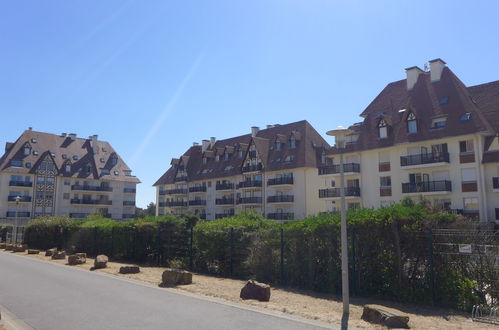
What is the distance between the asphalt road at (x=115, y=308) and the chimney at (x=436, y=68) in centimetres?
3648

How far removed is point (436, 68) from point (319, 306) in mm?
36544

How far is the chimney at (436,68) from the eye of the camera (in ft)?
135

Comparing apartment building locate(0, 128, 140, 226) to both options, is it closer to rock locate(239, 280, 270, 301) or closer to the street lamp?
rock locate(239, 280, 270, 301)

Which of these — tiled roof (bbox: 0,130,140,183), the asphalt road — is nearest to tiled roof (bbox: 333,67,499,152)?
the asphalt road

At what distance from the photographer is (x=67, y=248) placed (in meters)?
33.0

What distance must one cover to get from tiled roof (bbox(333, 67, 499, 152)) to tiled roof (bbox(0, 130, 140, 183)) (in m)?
50.1

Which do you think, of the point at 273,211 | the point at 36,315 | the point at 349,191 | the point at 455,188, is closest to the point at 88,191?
the point at 273,211

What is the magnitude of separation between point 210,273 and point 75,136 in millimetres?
68380

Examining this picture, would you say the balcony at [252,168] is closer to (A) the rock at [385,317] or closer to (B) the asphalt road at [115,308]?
(B) the asphalt road at [115,308]

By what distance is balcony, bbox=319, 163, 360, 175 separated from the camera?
43.5m

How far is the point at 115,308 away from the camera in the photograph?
1101 cm

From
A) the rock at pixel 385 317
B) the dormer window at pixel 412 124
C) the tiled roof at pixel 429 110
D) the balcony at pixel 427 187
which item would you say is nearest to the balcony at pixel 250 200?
the tiled roof at pixel 429 110

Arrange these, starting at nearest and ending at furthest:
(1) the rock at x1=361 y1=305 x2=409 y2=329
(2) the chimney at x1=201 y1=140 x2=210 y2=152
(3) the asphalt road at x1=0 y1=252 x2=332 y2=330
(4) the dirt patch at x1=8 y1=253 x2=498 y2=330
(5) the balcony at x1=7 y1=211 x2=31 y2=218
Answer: (1) the rock at x1=361 y1=305 x2=409 y2=329, (3) the asphalt road at x1=0 y1=252 x2=332 y2=330, (4) the dirt patch at x1=8 y1=253 x2=498 y2=330, (5) the balcony at x1=7 y1=211 x2=31 y2=218, (2) the chimney at x1=201 y1=140 x2=210 y2=152

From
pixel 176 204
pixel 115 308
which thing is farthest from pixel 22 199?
pixel 115 308
